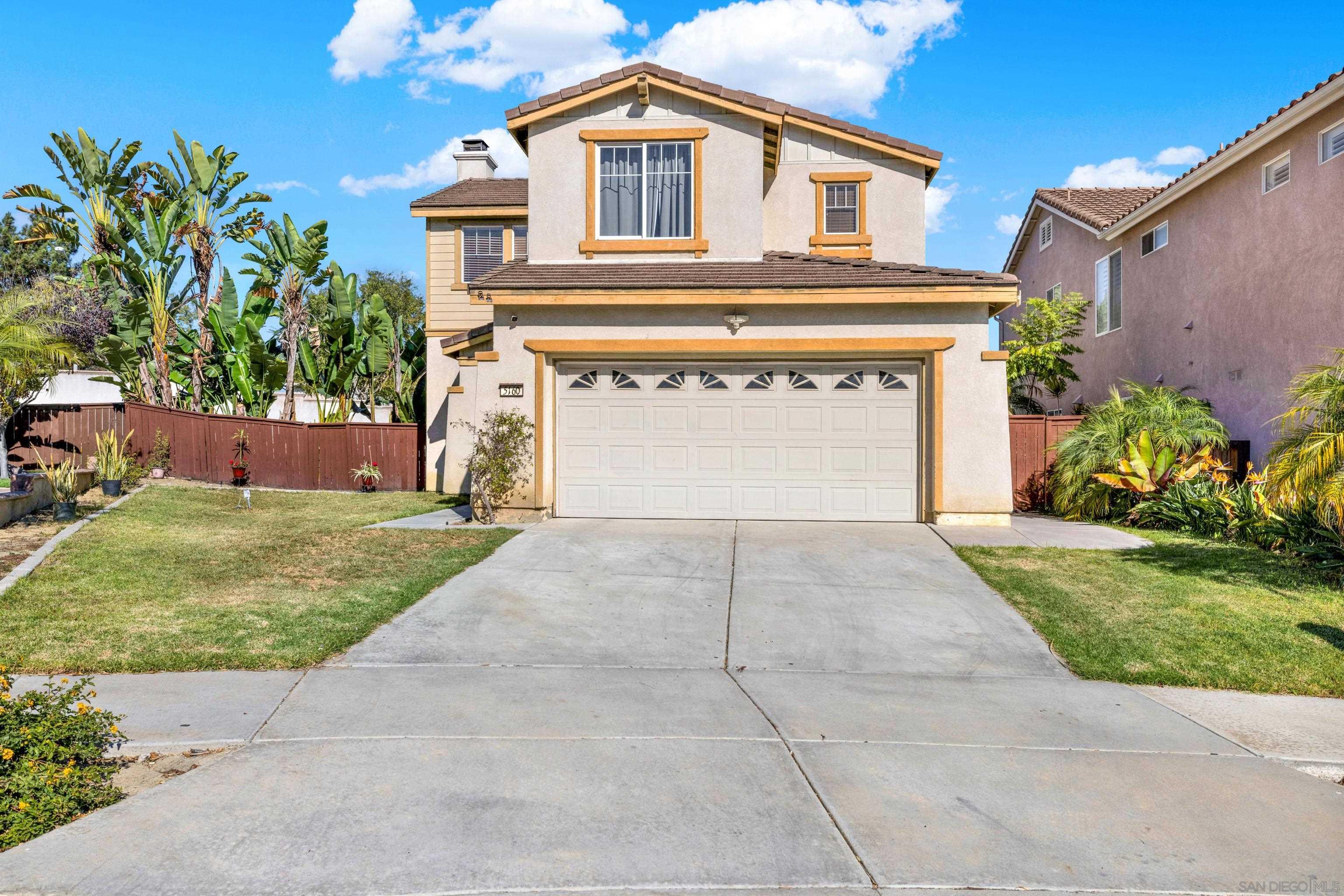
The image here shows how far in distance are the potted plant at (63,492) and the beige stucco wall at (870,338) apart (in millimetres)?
5410

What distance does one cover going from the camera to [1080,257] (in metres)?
22.0

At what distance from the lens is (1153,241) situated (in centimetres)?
1830

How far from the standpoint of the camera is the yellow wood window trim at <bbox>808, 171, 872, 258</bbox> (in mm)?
17016

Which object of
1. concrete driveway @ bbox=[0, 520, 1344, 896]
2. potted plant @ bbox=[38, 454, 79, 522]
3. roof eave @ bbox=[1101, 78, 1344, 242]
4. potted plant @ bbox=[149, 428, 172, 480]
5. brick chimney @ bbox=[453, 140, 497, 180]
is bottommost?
concrete driveway @ bbox=[0, 520, 1344, 896]

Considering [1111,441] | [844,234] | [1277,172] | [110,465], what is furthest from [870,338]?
[110,465]

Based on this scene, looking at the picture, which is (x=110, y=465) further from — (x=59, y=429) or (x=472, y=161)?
(x=472, y=161)

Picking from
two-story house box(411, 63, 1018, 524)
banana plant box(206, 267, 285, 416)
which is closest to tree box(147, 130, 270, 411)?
banana plant box(206, 267, 285, 416)

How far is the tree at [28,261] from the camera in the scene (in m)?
→ 37.5

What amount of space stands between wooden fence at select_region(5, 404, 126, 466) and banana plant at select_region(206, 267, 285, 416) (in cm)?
286

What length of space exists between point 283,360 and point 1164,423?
1850 cm

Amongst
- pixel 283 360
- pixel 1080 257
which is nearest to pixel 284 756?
pixel 283 360

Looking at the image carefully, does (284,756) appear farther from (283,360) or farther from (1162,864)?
(283,360)

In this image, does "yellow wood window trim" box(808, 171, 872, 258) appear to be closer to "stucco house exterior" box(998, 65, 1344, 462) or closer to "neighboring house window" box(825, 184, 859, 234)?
"neighboring house window" box(825, 184, 859, 234)

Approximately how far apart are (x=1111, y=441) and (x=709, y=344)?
6273 mm
